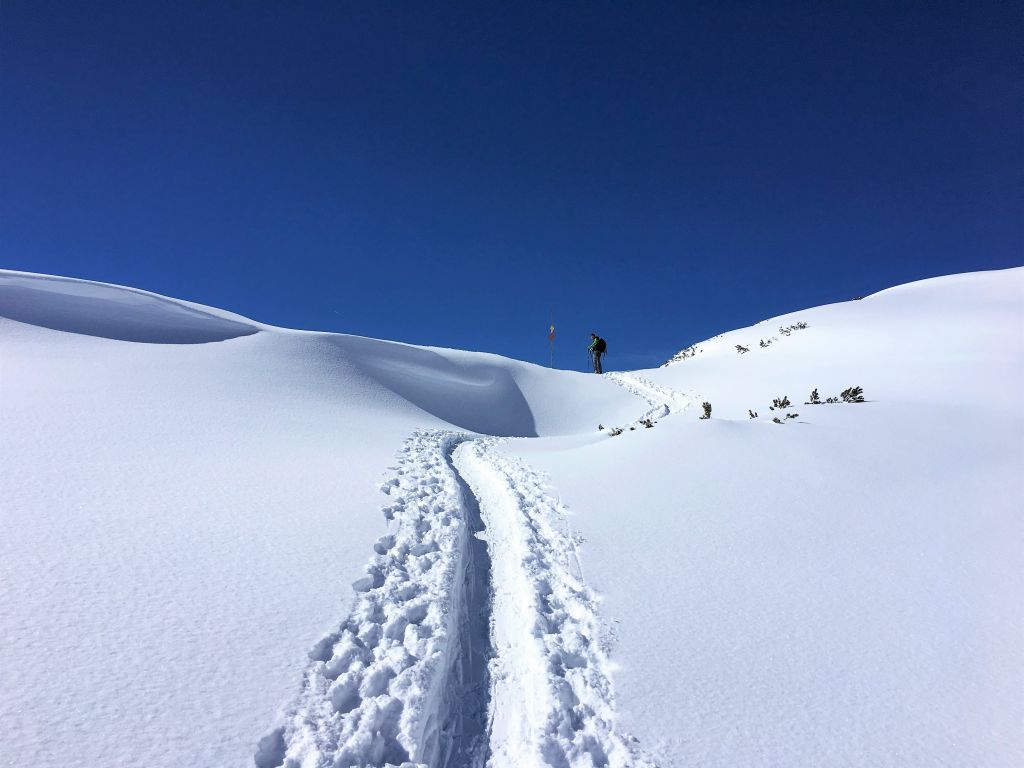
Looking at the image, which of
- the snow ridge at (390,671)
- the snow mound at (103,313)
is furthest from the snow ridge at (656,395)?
the snow mound at (103,313)

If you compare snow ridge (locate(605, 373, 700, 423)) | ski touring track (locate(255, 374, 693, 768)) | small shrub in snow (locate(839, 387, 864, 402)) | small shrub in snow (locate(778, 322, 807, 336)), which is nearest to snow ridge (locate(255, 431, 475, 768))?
ski touring track (locate(255, 374, 693, 768))

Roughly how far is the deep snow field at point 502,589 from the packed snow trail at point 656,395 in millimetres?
6259

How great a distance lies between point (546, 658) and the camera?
10.4 feet

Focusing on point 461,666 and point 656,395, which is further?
point 656,395

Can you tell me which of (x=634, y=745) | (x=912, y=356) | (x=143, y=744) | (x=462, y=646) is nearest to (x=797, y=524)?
(x=634, y=745)

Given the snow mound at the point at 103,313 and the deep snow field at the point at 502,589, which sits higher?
the snow mound at the point at 103,313

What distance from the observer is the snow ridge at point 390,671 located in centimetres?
238

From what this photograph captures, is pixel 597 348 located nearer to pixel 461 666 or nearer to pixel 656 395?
pixel 656 395

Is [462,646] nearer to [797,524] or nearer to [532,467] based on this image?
[797,524]

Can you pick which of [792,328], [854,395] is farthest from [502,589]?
[792,328]

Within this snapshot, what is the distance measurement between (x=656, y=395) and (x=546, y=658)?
15.6m

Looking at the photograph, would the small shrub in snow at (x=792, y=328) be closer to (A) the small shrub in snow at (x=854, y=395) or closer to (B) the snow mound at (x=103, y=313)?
(A) the small shrub in snow at (x=854, y=395)

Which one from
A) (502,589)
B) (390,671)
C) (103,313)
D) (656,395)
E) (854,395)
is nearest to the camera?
(390,671)

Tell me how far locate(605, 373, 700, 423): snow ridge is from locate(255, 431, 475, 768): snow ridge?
10736mm
